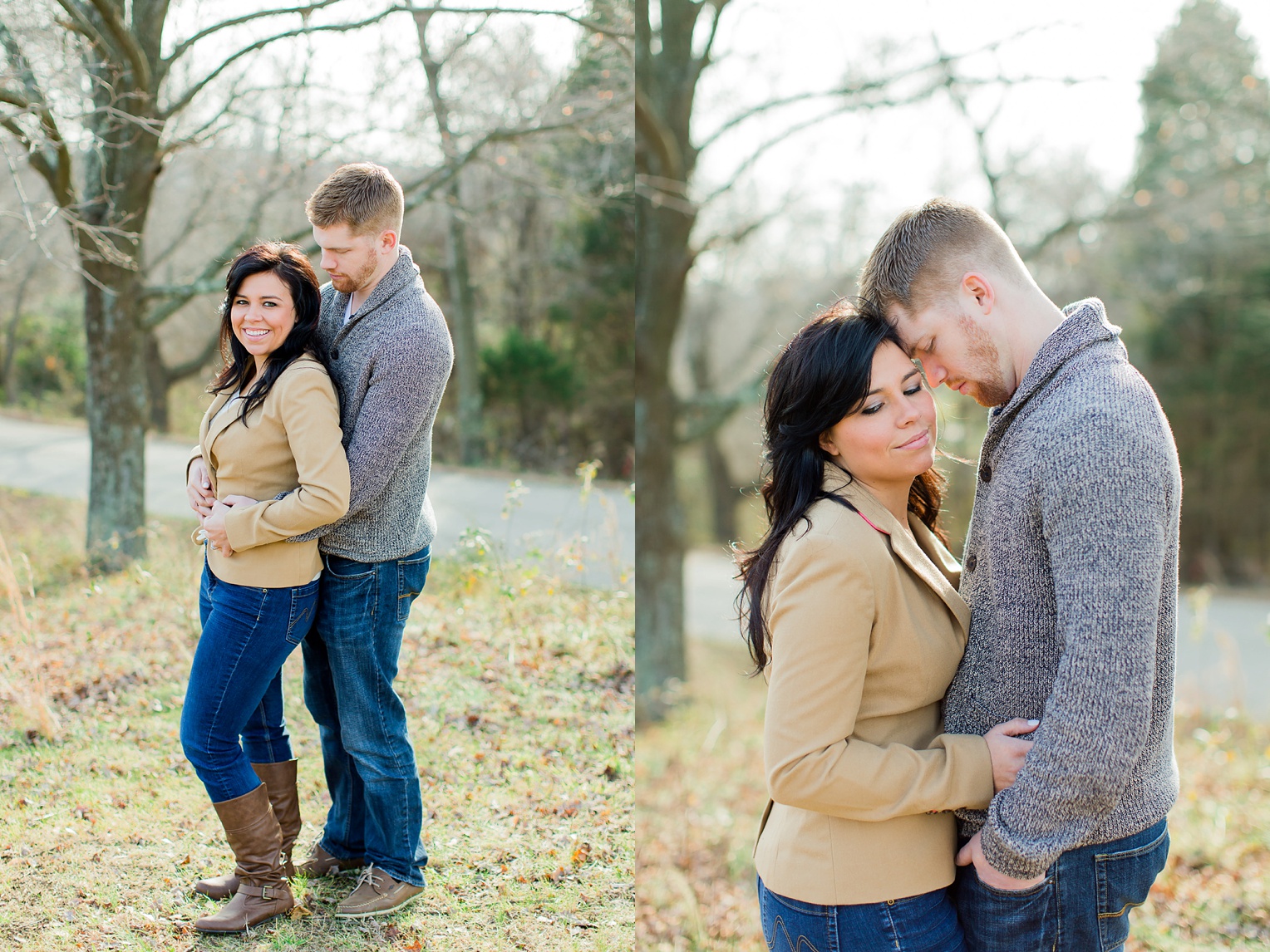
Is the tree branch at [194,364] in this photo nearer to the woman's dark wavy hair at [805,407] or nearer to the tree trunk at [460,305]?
the tree trunk at [460,305]

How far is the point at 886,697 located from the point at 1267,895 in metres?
3.25

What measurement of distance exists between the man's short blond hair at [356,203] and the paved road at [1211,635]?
1549 millimetres

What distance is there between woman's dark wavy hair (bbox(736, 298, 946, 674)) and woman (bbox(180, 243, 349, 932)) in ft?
3.66

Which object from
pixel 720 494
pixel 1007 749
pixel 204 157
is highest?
pixel 204 157

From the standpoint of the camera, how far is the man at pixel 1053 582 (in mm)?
1587

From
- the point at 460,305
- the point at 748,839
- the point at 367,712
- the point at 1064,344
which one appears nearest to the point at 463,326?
the point at 460,305

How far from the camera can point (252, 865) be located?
2604 mm

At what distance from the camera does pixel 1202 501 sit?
1470 centimetres

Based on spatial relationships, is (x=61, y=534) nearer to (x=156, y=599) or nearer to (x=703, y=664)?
(x=156, y=599)

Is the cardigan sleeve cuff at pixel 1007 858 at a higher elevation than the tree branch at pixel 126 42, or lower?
lower

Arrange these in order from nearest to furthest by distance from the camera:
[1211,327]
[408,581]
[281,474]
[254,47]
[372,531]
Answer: [281,474] → [372,531] → [408,581] → [254,47] → [1211,327]

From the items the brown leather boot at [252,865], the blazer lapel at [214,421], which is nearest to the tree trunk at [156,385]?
the blazer lapel at [214,421]

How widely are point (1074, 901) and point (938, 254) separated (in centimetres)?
125

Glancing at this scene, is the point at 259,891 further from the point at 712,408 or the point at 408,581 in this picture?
the point at 712,408
